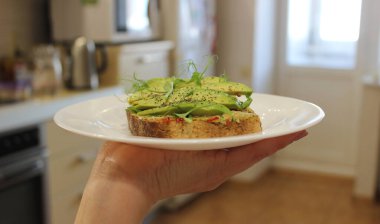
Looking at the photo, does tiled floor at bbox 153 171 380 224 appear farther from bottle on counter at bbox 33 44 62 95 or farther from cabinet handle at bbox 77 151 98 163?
bottle on counter at bbox 33 44 62 95

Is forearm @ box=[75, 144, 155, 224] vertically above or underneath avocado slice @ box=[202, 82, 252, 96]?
underneath

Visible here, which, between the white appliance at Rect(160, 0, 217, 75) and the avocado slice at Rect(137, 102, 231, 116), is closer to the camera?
the avocado slice at Rect(137, 102, 231, 116)

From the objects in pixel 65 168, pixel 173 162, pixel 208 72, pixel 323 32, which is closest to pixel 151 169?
pixel 173 162

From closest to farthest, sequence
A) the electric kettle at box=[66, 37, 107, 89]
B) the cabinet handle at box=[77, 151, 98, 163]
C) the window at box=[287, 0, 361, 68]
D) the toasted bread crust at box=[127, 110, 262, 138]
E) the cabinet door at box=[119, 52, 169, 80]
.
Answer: the toasted bread crust at box=[127, 110, 262, 138], the cabinet handle at box=[77, 151, 98, 163], the electric kettle at box=[66, 37, 107, 89], the cabinet door at box=[119, 52, 169, 80], the window at box=[287, 0, 361, 68]

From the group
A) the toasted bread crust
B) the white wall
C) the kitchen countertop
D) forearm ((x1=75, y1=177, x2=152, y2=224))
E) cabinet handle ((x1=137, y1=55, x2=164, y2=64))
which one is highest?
the white wall

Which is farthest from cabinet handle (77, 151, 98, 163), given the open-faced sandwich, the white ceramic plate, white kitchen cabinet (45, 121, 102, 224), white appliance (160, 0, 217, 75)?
the open-faced sandwich

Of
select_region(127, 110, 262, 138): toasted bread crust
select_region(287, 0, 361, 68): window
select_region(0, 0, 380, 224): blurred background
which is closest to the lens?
select_region(127, 110, 262, 138): toasted bread crust

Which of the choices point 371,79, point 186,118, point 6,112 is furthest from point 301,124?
point 371,79
